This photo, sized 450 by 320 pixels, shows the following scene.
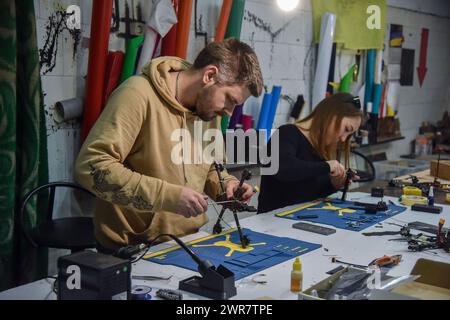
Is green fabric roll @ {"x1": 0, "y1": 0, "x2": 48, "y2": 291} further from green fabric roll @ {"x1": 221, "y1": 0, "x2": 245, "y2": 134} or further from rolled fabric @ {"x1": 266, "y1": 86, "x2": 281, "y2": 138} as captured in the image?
rolled fabric @ {"x1": 266, "y1": 86, "x2": 281, "y2": 138}

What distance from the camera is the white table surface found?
147 centimetres

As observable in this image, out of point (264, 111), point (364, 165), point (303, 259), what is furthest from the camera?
point (364, 165)

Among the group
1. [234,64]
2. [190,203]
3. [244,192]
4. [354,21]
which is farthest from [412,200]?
[354,21]

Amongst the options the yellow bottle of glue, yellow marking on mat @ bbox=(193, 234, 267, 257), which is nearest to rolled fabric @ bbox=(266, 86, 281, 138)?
yellow marking on mat @ bbox=(193, 234, 267, 257)

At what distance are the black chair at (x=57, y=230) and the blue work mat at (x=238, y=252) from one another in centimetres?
65

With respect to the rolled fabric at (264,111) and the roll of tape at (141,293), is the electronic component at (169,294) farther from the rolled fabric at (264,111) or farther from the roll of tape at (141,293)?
the rolled fabric at (264,111)

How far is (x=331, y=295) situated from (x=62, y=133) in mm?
1768

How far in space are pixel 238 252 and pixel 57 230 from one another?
102 centimetres

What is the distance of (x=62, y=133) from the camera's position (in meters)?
2.67

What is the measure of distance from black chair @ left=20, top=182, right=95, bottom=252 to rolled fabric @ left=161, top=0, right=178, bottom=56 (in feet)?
2.94

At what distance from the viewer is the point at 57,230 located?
2424mm

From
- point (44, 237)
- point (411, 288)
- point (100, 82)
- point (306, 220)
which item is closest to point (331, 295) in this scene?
point (411, 288)

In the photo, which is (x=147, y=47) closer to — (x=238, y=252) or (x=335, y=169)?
(x=335, y=169)

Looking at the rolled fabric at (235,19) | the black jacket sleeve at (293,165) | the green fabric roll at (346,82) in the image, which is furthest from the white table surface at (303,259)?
the green fabric roll at (346,82)
